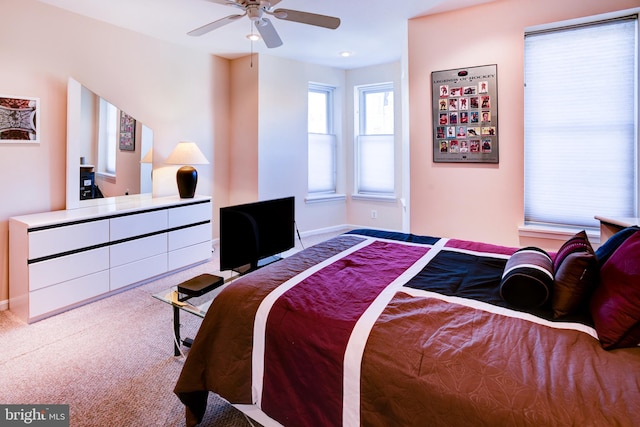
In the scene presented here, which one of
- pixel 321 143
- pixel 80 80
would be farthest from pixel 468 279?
pixel 321 143

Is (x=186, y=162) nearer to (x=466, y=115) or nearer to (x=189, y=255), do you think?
(x=189, y=255)

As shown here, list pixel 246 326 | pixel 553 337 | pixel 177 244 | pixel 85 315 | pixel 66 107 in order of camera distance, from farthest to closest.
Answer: pixel 177 244 → pixel 66 107 → pixel 85 315 → pixel 246 326 → pixel 553 337

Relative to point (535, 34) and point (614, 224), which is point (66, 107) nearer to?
point (535, 34)

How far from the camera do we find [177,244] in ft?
12.1

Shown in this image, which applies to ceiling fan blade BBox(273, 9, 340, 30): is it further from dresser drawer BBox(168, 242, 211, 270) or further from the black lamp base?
dresser drawer BBox(168, 242, 211, 270)

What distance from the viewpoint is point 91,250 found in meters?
2.91

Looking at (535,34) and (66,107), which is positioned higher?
(535,34)

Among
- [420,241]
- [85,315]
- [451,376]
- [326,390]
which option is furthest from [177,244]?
[451,376]

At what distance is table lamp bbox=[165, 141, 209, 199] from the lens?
3847 millimetres

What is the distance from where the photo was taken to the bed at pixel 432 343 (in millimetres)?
922

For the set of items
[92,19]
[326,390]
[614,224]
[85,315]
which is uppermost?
[92,19]

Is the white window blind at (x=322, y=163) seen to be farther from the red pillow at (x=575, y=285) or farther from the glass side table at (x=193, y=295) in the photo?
the red pillow at (x=575, y=285)

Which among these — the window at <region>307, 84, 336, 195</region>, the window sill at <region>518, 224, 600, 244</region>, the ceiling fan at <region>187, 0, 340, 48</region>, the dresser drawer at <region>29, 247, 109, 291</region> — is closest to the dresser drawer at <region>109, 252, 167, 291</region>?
the dresser drawer at <region>29, 247, 109, 291</region>

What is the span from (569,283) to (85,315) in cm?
317
